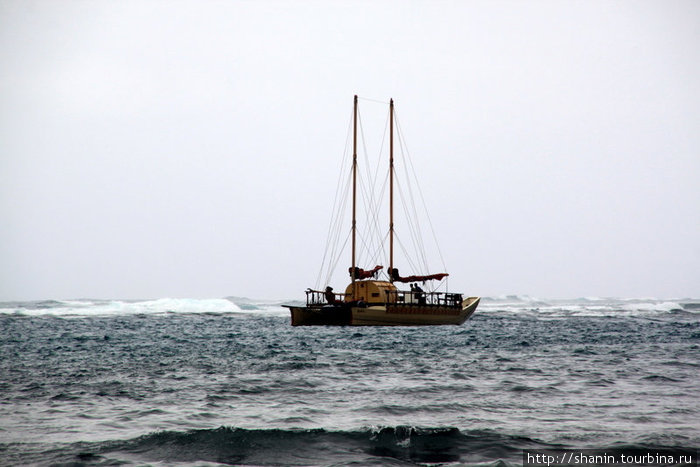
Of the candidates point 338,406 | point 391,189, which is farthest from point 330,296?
point 338,406

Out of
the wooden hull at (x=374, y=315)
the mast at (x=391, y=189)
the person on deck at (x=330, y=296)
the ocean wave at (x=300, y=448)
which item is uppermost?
the mast at (x=391, y=189)

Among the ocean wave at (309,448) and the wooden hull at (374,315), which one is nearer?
the ocean wave at (309,448)

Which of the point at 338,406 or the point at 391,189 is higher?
the point at 391,189

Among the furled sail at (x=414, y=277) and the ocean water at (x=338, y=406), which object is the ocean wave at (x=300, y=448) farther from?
the furled sail at (x=414, y=277)

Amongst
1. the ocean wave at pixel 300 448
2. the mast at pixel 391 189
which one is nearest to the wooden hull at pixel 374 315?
the mast at pixel 391 189

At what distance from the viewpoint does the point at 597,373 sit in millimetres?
21172

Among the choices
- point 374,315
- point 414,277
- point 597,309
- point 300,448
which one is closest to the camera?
point 300,448

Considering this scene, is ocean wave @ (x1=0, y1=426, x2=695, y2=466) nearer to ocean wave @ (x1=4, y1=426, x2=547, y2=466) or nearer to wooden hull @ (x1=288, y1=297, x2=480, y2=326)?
ocean wave @ (x1=4, y1=426, x2=547, y2=466)

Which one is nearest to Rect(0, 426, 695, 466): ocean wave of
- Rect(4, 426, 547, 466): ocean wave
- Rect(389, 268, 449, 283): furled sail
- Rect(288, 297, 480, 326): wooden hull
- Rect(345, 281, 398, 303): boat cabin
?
Rect(4, 426, 547, 466): ocean wave

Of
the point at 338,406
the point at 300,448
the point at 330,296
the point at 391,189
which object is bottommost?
the point at 300,448

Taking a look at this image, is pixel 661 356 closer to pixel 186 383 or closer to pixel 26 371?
pixel 186 383

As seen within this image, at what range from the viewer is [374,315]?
1756 inches

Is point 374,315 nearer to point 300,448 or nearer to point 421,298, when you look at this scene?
point 421,298

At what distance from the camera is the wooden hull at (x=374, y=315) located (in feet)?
146
